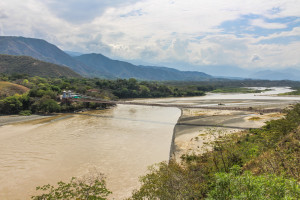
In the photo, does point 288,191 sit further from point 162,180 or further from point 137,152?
point 137,152

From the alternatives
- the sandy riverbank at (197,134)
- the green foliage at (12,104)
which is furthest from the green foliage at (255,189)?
the green foliage at (12,104)

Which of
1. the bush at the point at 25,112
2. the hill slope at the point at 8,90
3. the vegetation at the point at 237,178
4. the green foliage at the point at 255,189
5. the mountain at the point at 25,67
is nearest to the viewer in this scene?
the green foliage at the point at 255,189

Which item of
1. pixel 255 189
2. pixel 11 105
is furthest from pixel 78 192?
pixel 11 105

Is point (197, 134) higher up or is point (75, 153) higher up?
point (197, 134)

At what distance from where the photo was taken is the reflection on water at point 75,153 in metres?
11.7

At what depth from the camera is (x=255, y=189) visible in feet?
16.1

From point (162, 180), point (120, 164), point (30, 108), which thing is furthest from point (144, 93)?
point (162, 180)

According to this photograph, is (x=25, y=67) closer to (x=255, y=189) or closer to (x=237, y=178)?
(x=237, y=178)

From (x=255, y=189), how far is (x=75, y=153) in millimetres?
14519

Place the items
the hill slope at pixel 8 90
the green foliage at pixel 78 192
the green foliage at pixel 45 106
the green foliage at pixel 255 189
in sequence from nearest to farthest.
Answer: the green foliage at pixel 255 189 < the green foliage at pixel 78 192 < the green foliage at pixel 45 106 < the hill slope at pixel 8 90

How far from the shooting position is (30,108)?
3544cm

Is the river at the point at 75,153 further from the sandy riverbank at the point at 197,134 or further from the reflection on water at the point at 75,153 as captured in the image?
the sandy riverbank at the point at 197,134

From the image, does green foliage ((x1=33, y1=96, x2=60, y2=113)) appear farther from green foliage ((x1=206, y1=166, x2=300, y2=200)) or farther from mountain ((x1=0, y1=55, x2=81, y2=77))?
mountain ((x1=0, y1=55, x2=81, y2=77))

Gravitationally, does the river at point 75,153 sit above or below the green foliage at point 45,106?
below
